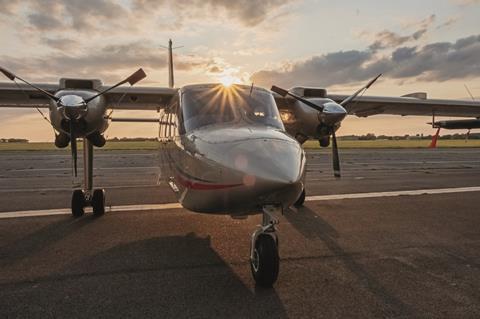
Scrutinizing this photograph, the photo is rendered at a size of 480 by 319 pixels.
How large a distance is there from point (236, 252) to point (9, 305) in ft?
11.1

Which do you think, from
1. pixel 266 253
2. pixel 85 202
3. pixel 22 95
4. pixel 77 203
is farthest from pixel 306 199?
pixel 22 95

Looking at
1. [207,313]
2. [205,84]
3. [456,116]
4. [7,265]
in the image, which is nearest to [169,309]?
[207,313]

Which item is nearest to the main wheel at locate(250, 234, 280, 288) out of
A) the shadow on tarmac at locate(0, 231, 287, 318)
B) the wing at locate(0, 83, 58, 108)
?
the shadow on tarmac at locate(0, 231, 287, 318)

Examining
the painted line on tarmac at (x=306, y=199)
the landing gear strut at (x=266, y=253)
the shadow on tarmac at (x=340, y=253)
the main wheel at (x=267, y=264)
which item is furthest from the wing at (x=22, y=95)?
the main wheel at (x=267, y=264)

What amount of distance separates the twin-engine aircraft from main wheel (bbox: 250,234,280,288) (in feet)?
0.04

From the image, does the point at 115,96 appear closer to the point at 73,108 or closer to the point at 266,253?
the point at 73,108

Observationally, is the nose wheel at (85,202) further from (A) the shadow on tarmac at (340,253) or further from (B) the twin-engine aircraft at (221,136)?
(A) the shadow on tarmac at (340,253)

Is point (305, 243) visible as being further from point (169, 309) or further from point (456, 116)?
point (456, 116)

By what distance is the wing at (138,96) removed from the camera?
10.7 metres

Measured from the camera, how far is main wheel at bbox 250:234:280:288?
Result: 5.13 m

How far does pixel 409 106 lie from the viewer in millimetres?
14930

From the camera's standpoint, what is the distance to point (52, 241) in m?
7.62

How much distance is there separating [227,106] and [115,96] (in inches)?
203

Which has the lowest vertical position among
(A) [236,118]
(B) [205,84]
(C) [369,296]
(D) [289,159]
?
(C) [369,296]
